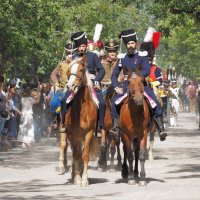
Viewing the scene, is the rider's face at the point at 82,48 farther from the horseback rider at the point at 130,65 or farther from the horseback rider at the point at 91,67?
the horseback rider at the point at 130,65

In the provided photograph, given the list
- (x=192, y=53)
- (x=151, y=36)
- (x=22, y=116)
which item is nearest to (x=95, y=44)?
(x=151, y=36)

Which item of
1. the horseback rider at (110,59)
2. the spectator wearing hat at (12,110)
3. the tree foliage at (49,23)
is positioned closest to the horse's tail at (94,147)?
the horseback rider at (110,59)

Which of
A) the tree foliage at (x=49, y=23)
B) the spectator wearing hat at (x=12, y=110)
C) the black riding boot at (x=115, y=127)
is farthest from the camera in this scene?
the tree foliage at (x=49, y=23)

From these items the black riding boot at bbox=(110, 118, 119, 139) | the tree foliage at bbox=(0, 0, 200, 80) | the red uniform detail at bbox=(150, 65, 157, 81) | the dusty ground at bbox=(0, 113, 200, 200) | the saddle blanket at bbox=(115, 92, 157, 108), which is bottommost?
the dusty ground at bbox=(0, 113, 200, 200)

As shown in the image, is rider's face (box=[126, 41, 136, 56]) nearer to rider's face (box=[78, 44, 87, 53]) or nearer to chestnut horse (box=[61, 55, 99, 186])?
rider's face (box=[78, 44, 87, 53])

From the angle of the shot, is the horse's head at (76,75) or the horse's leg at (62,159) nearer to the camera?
the horse's head at (76,75)

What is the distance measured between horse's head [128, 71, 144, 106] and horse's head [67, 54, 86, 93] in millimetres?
867

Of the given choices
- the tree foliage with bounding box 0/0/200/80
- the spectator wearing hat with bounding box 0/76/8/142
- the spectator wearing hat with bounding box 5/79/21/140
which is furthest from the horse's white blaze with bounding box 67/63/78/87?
the spectator wearing hat with bounding box 5/79/21/140

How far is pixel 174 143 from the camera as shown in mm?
31203

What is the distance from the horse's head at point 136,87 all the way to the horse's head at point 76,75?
0.87m

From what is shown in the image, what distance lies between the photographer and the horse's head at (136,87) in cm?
1687

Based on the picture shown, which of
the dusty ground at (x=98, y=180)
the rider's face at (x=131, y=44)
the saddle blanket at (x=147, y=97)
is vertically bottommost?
the dusty ground at (x=98, y=180)

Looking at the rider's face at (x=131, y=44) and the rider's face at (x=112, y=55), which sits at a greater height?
the rider's face at (x=112, y=55)

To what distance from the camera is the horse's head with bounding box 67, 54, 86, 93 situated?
16.7 meters
